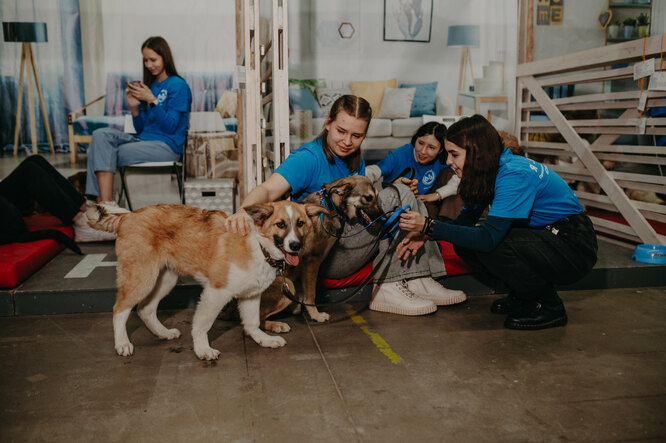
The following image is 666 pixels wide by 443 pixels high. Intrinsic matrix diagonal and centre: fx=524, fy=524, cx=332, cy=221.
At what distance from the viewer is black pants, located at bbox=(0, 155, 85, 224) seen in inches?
177

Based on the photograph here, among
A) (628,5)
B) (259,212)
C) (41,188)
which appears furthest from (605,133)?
(41,188)

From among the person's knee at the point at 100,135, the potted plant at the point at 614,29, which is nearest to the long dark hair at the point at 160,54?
the person's knee at the point at 100,135

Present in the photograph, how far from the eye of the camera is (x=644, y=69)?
13.4ft

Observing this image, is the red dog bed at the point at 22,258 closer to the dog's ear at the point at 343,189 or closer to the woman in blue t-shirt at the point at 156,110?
the woman in blue t-shirt at the point at 156,110

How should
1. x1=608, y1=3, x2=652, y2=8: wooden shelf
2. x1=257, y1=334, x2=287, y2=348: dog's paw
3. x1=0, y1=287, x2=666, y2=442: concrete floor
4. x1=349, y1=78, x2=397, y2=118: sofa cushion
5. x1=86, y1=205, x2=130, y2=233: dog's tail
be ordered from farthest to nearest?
1. x1=608, y1=3, x2=652, y2=8: wooden shelf
2. x1=349, y1=78, x2=397, y2=118: sofa cushion
3. x1=257, y1=334, x2=287, y2=348: dog's paw
4. x1=86, y1=205, x2=130, y2=233: dog's tail
5. x1=0, y1=287, x2=666, y2=442: concrete floor

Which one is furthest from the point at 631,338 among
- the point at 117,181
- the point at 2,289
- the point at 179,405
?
the point at 117,181

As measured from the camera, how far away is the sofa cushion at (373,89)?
21.3ft

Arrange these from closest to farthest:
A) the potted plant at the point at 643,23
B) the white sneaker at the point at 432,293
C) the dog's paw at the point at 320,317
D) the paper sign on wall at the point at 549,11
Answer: the dog's paw at the point at 320,317
the white sneaker at the point at 432,293
the paper sign on wall at the point at 549,11
the potted plant at the point at 643,23

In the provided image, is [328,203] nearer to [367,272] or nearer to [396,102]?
[367,272]

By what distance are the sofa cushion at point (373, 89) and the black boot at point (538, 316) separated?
3.99 meters

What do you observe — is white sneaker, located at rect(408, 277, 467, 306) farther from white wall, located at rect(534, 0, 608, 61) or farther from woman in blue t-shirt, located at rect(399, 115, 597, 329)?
white wall, located at rect(534, 0, 608, 61)

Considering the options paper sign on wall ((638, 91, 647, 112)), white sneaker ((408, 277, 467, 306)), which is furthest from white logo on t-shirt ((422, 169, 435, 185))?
paper sign on wall ((638, 91, 647, 112))

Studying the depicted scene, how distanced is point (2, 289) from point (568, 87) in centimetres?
650

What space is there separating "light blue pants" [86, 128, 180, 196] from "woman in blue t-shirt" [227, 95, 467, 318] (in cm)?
274
